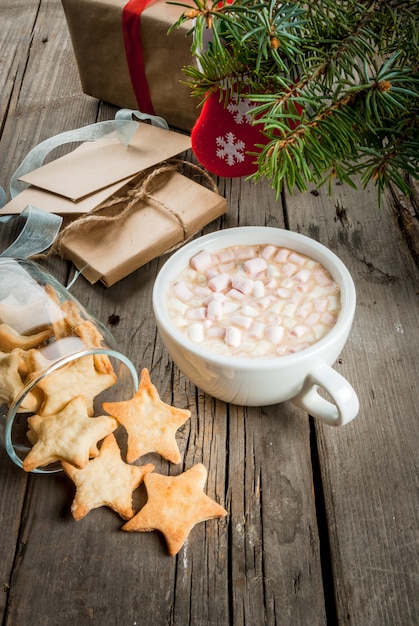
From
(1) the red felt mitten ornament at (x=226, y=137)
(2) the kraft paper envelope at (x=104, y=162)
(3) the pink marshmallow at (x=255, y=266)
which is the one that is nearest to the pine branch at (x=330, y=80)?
(3) the pink marshmallow at (x=255, y=266)

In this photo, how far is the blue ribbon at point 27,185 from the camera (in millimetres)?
1087

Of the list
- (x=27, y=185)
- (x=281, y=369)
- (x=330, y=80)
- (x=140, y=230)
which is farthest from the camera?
(x=27, y=185)

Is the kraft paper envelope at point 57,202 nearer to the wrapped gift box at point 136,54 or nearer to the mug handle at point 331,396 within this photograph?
the wrapped gift box at point 136,54

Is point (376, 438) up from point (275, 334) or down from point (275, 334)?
down

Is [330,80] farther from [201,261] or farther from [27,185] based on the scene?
[27,185]

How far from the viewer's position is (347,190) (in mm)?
1217

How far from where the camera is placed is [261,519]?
76 centimetres

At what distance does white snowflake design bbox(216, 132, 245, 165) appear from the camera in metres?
1.14

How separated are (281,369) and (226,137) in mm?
556

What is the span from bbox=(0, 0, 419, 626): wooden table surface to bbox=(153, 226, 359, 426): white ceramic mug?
2.8 inches

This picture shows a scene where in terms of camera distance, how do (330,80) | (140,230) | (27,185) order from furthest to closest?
(27,185) → (140,230) → (330,80)

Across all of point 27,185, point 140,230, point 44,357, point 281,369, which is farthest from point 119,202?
point 281,369

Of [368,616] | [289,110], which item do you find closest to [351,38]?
[289,110]

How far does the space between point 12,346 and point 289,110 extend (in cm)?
47
